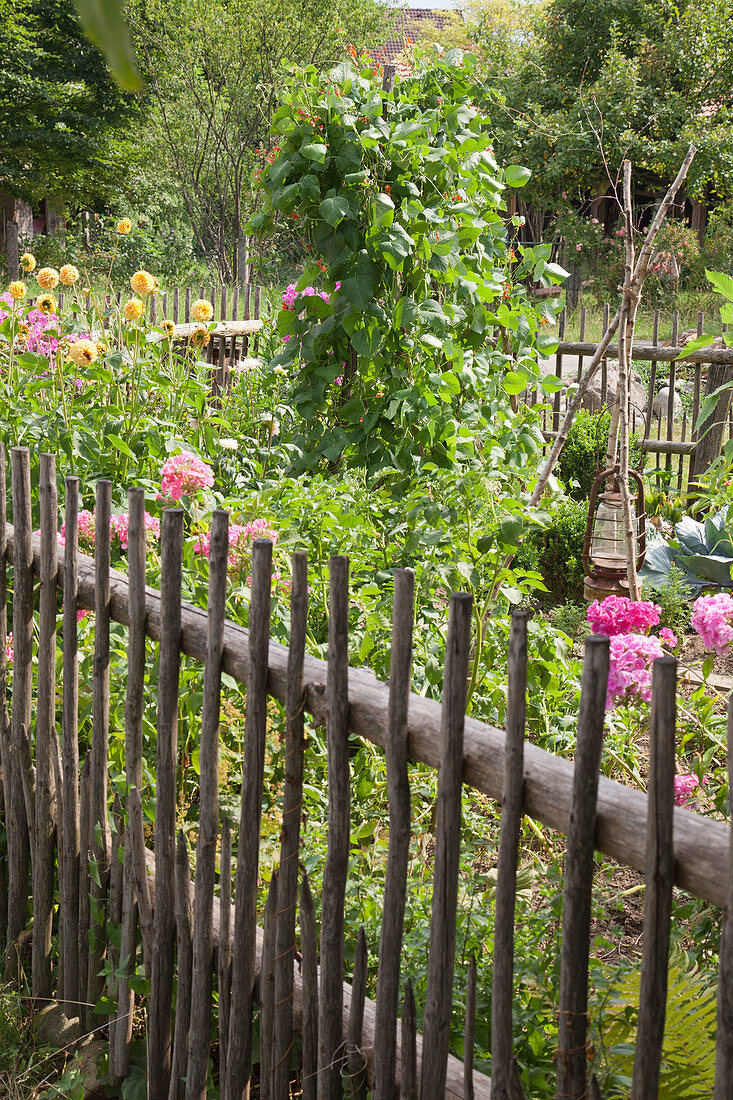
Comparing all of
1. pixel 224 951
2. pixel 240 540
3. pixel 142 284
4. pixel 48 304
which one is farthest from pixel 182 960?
pixel 142 284

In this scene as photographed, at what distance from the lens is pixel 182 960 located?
5.51 ft

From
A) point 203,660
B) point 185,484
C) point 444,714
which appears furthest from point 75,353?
point 444,714

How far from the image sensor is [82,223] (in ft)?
75.2

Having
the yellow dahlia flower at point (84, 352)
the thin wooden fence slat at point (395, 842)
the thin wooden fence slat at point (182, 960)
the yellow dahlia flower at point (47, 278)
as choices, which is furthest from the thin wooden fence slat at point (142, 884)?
the yellow dahlia flower at point (47, 278)

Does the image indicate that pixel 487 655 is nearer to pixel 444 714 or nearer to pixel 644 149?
pixel 444 714

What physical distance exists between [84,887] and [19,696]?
17.9 inches

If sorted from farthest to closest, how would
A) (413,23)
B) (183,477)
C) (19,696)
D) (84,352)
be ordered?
(413,23), (84,352), (183,477), (19,696)

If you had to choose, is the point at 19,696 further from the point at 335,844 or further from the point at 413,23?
the point at 413,23

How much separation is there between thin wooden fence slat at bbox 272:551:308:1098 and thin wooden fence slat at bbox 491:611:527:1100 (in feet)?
1.16

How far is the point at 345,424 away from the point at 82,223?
70.6 ft

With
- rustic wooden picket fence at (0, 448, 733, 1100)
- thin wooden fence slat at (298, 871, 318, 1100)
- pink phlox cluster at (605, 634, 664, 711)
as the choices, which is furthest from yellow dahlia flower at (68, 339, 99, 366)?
thin wooden fence slat at (298, 871, 318, 1100)

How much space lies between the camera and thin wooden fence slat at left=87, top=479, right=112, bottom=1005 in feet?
5.58

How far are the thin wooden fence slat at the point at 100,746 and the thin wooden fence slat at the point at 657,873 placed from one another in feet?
3.52

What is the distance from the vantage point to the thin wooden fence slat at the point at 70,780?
6.07 feet
